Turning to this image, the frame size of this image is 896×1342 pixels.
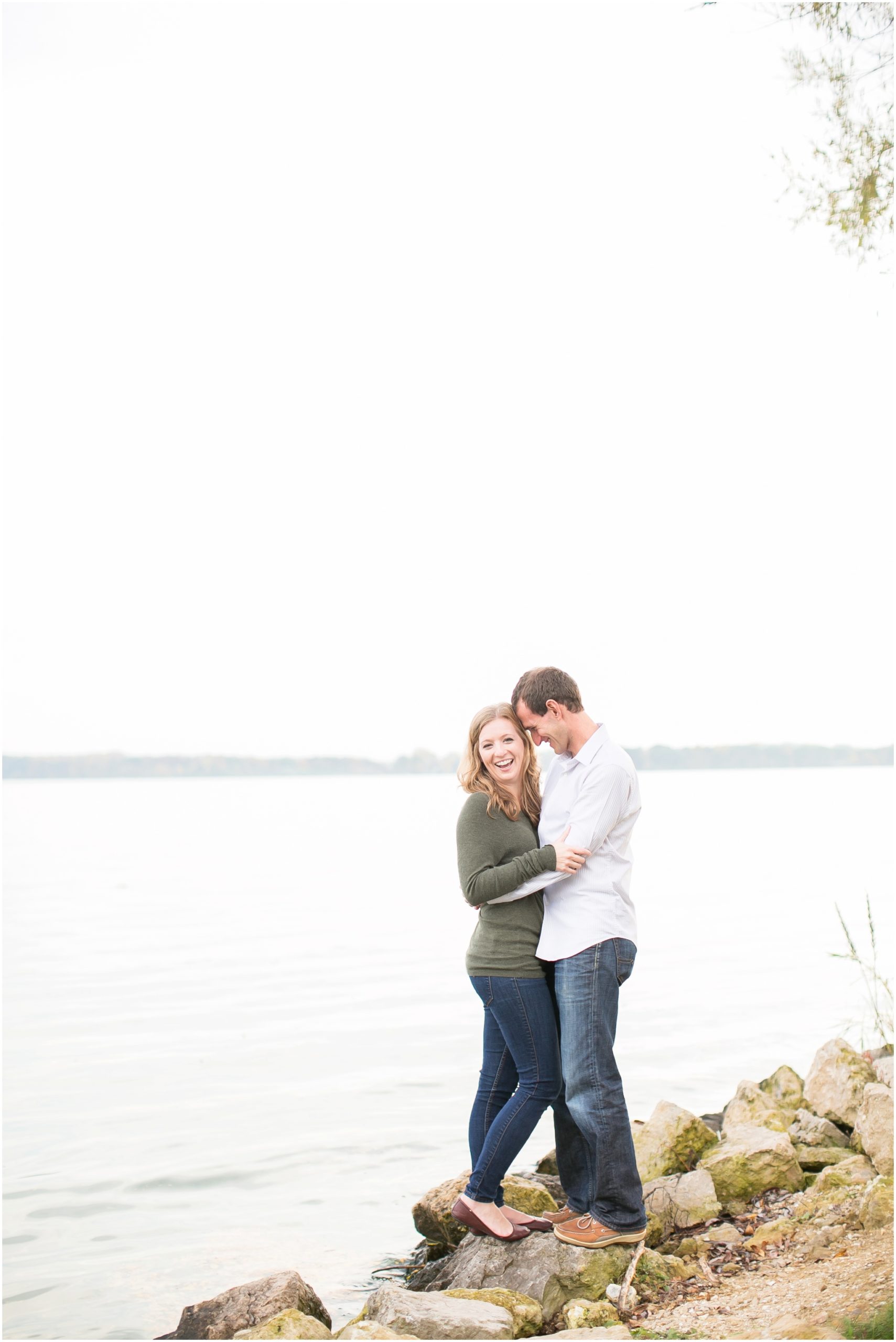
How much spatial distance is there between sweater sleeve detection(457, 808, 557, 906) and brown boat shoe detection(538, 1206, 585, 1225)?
4.48 ft

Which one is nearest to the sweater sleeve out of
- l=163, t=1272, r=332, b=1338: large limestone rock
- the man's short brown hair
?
the man's short brown hair

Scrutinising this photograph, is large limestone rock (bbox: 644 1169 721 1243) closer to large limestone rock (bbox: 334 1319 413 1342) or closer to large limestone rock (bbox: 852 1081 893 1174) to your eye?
large limestone rock (bbox: 852 1081 893 1174)

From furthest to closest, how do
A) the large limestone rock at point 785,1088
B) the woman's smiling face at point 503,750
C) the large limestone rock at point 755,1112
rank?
the large limestone rock at point 785,1088, the large limestone rock at point 755,1112, the woman's smiling face at point 503,750

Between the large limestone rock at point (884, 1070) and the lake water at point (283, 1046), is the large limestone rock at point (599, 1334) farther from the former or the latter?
the large limestone rock at point (884, 1070)

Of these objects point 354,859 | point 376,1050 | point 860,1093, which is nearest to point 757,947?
point 376,1050

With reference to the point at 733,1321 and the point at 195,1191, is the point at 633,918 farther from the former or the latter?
the point at 195,1191

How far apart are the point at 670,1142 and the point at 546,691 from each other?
265 cm

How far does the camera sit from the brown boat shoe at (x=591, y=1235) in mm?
4438

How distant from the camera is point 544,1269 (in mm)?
4426

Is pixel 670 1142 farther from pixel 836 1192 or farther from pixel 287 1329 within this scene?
pixel 287 1329

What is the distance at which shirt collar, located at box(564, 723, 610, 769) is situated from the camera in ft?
14.8

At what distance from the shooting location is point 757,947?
16.8 metres

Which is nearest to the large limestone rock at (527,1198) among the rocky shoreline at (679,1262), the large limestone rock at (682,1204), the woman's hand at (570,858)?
the rocky shoreline at (679,1262)

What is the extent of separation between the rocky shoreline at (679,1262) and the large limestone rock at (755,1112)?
7.0 inches
